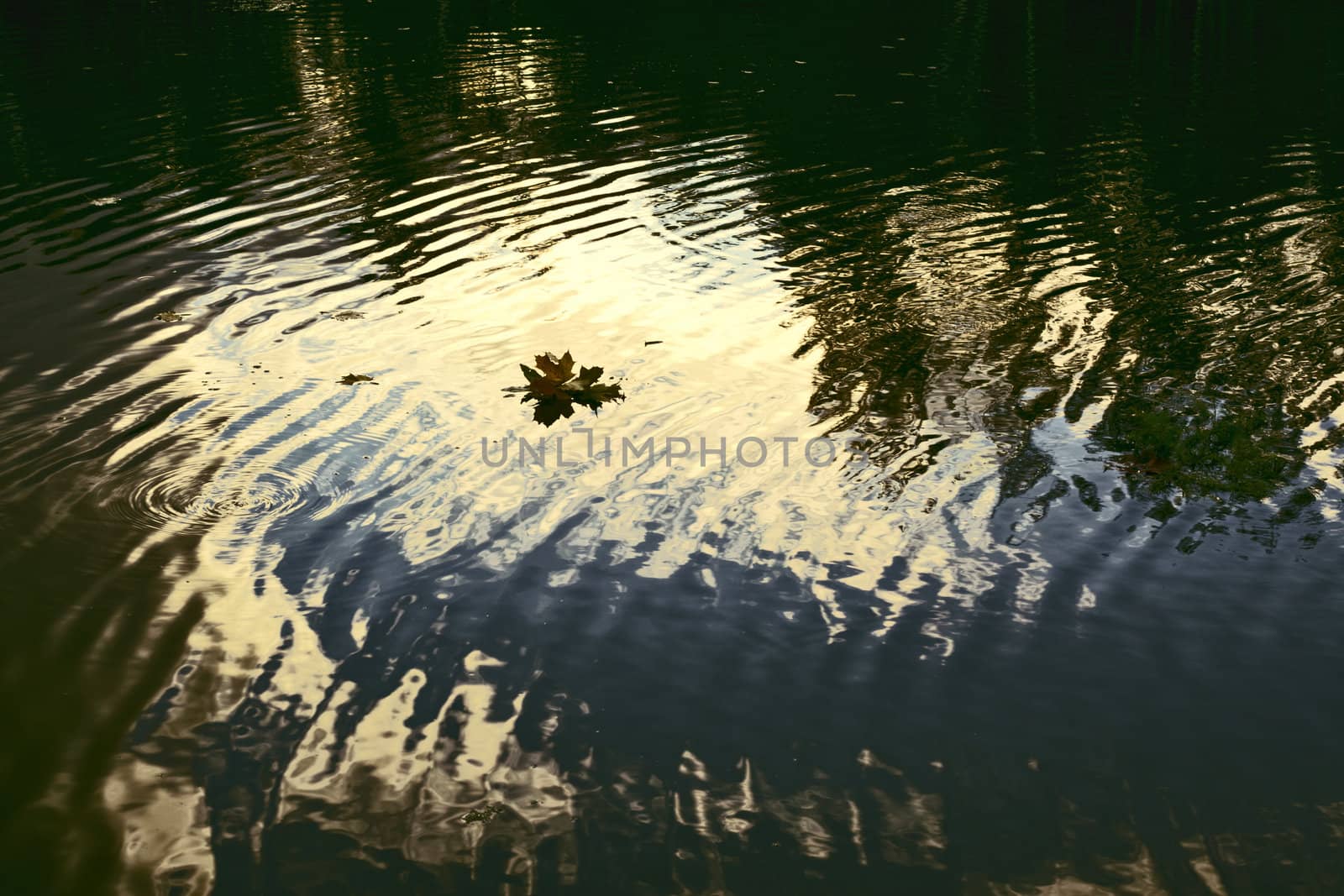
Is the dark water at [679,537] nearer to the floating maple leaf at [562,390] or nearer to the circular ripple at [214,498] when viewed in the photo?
the circular ripple at [214,498]

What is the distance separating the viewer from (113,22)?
126ft

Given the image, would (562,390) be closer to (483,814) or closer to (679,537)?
(679,537)

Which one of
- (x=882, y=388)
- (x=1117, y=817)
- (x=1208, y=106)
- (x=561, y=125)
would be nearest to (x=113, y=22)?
(x=561, y=125)

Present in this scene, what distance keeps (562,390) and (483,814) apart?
530cm

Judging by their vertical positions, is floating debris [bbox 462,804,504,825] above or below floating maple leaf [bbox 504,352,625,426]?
below

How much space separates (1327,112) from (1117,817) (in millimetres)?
22721

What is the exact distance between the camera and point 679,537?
838 cm

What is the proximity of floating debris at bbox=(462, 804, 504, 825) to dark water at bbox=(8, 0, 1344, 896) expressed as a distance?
0.02 meters

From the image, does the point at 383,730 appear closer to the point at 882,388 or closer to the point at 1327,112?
the point at 882,388

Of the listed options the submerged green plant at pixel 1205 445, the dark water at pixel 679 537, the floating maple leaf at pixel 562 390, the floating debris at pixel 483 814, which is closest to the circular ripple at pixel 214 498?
the dark water at pixel 679 537

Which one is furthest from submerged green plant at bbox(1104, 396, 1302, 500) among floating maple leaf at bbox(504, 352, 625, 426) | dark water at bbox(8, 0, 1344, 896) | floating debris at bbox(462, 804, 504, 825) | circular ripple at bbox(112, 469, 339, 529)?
circular ripple at bbox(112, 469, 339, 529)

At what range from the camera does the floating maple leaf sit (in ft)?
34.6

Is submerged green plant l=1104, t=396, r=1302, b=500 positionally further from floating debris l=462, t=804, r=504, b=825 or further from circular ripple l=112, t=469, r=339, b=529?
circular ripple l=112, t=469, r=339, b=529

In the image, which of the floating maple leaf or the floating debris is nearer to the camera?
the floating debris
